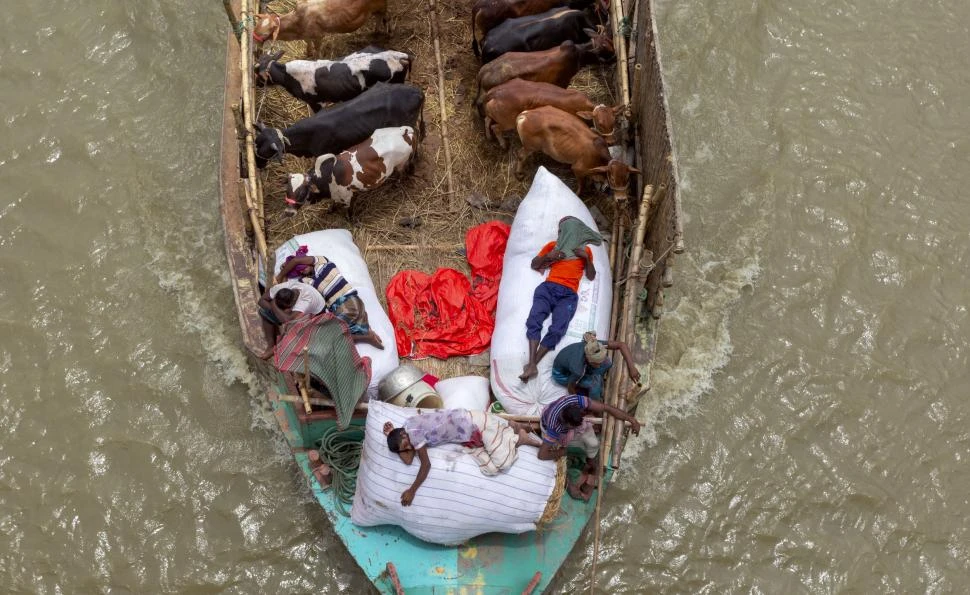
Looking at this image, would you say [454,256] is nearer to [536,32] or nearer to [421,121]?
[421,121]

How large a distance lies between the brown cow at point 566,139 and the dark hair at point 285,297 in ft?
7.73

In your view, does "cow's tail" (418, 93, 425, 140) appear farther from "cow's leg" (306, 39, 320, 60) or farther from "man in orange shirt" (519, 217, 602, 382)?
"man in orange shirt" (519, 217, 602, 382)

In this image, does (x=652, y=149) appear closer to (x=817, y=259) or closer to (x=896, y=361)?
(x=817, y=259)

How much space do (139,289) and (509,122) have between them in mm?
3644

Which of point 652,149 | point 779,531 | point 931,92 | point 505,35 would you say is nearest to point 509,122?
point 505,35

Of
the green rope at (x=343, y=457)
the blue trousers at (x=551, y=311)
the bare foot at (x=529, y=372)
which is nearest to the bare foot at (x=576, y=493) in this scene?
the bare foot at (x=529, y=372)

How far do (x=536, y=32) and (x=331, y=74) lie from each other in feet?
6.03

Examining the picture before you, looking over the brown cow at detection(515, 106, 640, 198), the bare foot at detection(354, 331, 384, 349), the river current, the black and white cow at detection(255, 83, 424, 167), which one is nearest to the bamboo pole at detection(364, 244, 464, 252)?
the black and white cow at detection(255, 83, 424, 167)

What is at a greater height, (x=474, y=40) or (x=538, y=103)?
(x=474, y=40)

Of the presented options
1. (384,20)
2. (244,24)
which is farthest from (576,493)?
(384,20)

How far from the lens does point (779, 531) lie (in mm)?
5898

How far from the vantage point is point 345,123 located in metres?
6.07

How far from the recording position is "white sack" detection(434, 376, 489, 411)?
507cm

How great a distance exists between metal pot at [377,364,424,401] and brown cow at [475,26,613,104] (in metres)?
2.76
